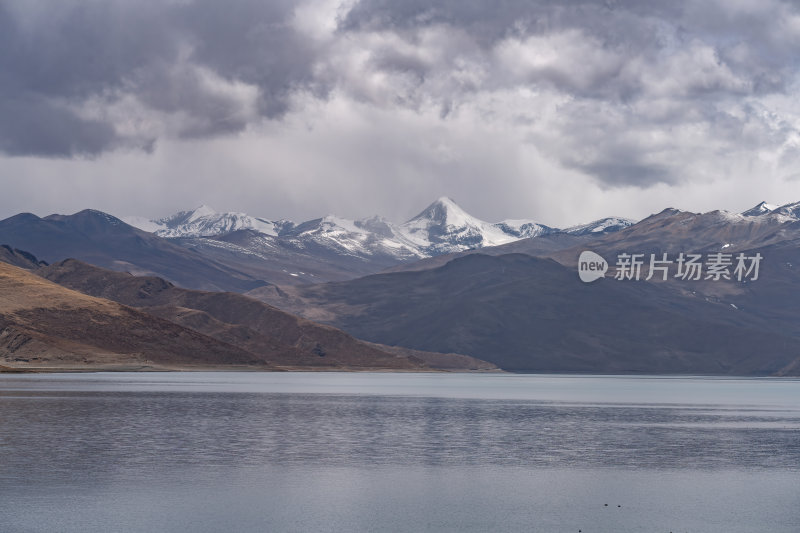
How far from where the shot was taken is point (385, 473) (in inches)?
2611

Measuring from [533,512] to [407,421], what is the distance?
61.4 metres

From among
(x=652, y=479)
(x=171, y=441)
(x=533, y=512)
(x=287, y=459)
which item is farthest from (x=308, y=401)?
(x=533, y=512)

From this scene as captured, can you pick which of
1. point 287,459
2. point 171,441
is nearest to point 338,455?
point 287,459

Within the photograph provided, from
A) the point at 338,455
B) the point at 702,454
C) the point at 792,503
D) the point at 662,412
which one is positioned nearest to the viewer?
the point at 792,503

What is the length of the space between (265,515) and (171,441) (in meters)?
35.8

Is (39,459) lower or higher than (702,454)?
lower

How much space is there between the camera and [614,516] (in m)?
51.5

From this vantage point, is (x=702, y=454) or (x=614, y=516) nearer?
(x=614, y=516)

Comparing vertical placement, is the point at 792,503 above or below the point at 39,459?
above

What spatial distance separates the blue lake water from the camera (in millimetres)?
50062

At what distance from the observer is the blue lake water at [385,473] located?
1971 inches

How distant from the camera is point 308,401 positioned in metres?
156

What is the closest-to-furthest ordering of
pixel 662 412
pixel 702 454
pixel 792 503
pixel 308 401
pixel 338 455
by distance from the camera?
pixel 792 503, pixel 338 455, pixel 702 454, pixel 662 412, pixel 308 401

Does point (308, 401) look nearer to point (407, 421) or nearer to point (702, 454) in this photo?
point (407, 421)
